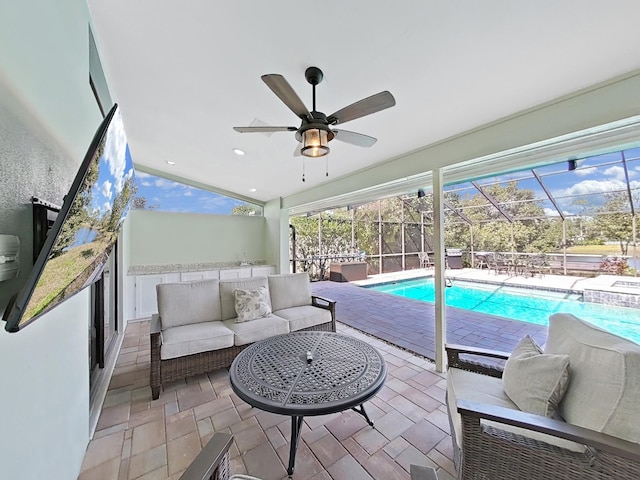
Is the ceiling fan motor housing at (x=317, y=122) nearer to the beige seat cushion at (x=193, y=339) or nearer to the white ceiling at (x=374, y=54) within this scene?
the white ceiling at (x=374, y=54)

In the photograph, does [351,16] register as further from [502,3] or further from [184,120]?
[184,120]

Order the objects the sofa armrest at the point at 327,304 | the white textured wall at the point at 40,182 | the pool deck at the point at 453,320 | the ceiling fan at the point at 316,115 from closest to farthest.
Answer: the white textured wall at the point at 40,182
the ceiling fan at the point at 316,115
the pool deck at the point at 453,320
the sofa armrest at the point at 327,304

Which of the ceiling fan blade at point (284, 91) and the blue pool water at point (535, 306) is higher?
the ceiling fan blade at point (284, 91)

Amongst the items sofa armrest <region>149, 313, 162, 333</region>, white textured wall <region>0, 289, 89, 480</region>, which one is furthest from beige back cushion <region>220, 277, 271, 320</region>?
white textured wall <region>0, 289, 89, 480</region>

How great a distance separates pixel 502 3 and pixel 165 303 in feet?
11.7

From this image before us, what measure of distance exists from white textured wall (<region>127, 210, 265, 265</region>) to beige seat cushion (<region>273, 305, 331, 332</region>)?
11.7 ft

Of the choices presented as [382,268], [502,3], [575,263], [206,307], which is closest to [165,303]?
[206,307]

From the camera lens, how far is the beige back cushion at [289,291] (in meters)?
3.51

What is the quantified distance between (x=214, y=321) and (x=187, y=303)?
372 mm

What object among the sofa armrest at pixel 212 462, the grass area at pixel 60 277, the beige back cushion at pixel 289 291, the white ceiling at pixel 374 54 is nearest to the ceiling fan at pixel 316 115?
the white ceiling at pixel 374 54

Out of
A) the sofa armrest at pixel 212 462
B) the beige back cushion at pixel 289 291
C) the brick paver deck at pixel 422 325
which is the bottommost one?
the brick paver deck at pixel 422 325

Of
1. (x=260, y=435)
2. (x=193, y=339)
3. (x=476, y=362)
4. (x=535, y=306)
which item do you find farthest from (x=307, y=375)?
(x=535, y=306)

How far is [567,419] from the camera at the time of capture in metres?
1.18

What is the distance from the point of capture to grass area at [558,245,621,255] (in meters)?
2.42
